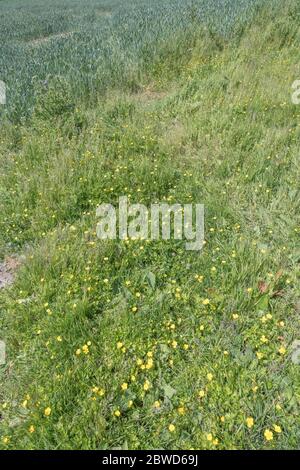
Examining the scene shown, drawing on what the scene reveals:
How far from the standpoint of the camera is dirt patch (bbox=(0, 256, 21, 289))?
3368mm

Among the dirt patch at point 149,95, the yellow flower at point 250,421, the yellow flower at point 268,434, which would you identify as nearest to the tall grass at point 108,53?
the dirt patch at point 149,95

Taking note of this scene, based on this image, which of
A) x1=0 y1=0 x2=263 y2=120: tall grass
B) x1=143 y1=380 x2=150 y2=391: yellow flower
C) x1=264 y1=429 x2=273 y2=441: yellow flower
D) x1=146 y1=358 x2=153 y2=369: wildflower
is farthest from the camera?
x1=0 y1=0 x2=263 y2=120: tall grass

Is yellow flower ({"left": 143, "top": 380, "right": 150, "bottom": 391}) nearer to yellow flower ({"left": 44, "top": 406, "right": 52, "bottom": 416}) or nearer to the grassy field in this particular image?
the grassy field

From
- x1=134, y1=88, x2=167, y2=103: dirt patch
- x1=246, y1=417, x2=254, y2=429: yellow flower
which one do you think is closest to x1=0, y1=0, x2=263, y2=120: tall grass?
x1=134, y1=88, x2=167, y2=103: dirt patch

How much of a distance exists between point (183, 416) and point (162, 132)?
170 inches

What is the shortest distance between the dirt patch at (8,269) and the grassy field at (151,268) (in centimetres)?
9

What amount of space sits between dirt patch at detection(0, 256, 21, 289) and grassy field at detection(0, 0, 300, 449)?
9 cm

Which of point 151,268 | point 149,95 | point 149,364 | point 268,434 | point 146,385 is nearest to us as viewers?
point 268,434

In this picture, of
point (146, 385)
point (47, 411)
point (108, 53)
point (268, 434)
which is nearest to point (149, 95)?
point (108, 53)

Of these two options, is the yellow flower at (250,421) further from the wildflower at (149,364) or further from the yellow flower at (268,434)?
the wildflower at (149,364)

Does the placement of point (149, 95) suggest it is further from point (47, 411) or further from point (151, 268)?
point (47, 411)

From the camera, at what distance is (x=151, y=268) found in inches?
131

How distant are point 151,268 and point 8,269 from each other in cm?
151

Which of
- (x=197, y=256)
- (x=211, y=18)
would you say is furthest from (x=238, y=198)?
(x=211, y=18)
